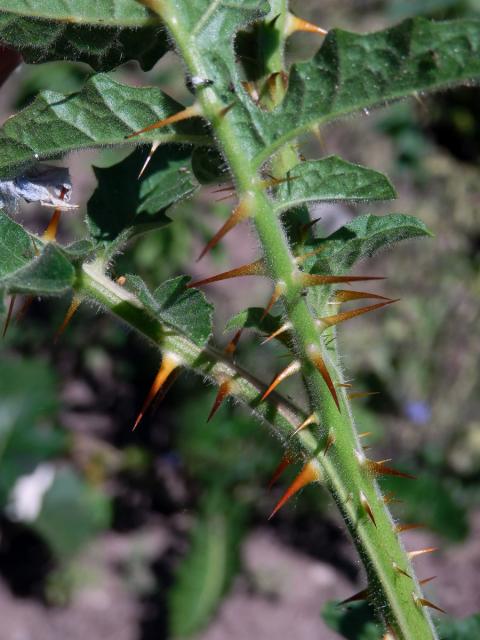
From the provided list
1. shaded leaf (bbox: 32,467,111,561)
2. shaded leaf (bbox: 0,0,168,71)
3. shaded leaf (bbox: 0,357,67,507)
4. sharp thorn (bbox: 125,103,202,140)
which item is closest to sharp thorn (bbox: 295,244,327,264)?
sharp thorn (bbox: 125,103,202,140)

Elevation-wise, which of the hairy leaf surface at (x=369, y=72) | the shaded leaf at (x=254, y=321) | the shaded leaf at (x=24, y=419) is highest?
the hairy leaf surface at (x=369, y=72)

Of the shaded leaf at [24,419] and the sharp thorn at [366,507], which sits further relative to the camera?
the shaded leaf at [24,419]

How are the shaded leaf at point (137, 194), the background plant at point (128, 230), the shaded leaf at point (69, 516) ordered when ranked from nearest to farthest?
the background plant at point (128, 230), the shaded leaf at point (137, 194), the shaded leaf at point (69, 516)

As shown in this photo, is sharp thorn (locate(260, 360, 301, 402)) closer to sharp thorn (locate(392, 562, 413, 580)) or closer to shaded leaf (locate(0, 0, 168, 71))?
sharp thorn (locate(392, 562, 413, 580))

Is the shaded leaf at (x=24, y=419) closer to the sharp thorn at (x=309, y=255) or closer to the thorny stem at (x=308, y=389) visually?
the thorny stem at (x=308, y=389)

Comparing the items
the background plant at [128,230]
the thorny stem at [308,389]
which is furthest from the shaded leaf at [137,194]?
the thorny stem at [308,389]

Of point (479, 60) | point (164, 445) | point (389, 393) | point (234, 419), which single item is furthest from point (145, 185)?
point (389, 393)
